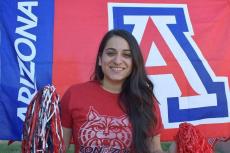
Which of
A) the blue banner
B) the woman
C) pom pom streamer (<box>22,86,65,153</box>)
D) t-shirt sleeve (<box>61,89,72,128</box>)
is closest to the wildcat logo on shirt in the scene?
the woman

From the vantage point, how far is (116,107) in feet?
6.94

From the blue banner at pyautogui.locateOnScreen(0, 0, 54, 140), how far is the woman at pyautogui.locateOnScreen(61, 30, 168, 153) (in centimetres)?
123

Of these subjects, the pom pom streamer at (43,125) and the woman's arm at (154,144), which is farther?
the woman's arm at (154,144)

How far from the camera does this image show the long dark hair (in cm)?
209

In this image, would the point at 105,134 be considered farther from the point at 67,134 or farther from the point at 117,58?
the point at 117,58

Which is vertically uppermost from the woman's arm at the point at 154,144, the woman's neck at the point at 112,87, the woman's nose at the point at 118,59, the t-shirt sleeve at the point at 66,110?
the woman's nose at the point at 118,59

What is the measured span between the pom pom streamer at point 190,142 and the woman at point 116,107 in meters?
0.22

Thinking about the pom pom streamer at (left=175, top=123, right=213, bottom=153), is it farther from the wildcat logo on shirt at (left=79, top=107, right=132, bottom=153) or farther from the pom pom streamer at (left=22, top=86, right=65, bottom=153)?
the pom pom streamer at (left=22, top=86, right=65, bottom=153)

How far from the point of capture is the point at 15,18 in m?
3.34

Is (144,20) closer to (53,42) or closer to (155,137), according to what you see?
(53,42)

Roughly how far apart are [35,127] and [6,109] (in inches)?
63.6

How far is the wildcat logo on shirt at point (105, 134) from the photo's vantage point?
6.79 feet

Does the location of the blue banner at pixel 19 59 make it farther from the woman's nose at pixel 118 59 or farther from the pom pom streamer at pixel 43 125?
the pom pom streamer at pixel 43 125

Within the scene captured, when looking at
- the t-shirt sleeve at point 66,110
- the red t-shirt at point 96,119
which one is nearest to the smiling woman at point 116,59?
the red t-shirt at point 96,119
